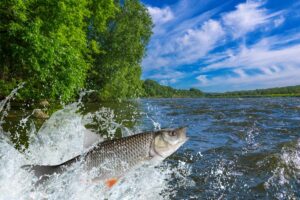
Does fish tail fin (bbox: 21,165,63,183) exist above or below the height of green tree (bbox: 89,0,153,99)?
below

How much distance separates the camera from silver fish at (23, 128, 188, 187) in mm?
4770

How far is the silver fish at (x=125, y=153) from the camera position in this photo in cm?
477

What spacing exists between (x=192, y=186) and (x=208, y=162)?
2144mm

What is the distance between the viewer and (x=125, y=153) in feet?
15.8

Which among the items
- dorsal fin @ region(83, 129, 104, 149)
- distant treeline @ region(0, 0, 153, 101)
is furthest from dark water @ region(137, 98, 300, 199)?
distant treeline @ region(0, 0, 153, 101)

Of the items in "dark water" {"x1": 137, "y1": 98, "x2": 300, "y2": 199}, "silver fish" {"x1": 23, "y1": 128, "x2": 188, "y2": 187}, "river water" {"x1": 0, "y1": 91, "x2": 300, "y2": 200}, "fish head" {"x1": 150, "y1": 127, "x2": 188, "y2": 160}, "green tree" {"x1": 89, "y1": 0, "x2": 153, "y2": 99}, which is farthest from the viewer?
"green tree" {"x1": 89, "y1": 0, "x2": 153, "y2": 99}

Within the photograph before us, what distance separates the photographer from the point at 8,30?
17516 millimetres

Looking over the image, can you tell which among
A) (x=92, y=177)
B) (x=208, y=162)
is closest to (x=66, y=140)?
(x=208, y=162)

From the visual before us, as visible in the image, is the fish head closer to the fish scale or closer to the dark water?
the fish scale

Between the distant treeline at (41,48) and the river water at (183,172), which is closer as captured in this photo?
the river water at (183,172)

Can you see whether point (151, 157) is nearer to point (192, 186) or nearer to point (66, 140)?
point (192, 186)

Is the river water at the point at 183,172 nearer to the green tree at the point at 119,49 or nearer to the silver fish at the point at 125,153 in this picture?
the silver fish at the point at 125,153

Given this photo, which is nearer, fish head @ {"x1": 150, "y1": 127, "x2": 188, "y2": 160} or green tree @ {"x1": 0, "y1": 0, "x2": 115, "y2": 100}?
fish head @ {"x1": 150, "y1": 127, "x2": 188, "y2": 160}

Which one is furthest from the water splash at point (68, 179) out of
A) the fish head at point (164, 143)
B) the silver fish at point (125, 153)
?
the fish head at point (164, 143)
